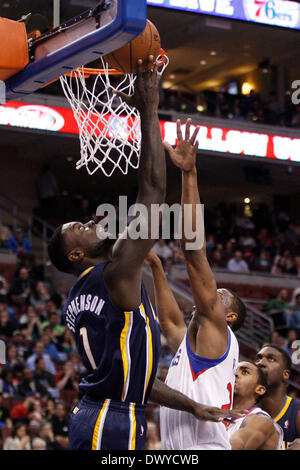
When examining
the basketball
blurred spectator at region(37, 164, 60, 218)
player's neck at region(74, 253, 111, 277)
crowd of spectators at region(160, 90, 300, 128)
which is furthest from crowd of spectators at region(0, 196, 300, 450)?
the basketball

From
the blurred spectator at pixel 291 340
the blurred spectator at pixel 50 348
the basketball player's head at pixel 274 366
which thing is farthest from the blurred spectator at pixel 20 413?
the basketball player's head at pixel 274 366

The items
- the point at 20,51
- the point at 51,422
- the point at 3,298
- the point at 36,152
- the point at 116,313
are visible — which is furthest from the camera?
the point at 36,152

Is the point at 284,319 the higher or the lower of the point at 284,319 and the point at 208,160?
the lower

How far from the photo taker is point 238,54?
18.4 m

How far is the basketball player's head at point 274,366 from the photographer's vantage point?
4.97 meters

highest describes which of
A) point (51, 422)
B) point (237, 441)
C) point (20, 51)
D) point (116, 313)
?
point (20, 51)

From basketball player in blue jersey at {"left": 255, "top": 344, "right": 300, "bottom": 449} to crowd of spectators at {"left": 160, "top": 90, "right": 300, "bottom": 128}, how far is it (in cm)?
1127

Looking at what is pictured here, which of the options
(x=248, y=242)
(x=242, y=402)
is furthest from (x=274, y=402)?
(x=248, y=242)

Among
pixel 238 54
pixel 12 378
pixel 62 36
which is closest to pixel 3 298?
pixel 12 378

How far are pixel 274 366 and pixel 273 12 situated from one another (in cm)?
1053

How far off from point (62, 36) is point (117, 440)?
206 centimetres

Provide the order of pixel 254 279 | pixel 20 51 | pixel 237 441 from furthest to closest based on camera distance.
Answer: pixel 254 279 < pixel 20 51 < pixel 237 441

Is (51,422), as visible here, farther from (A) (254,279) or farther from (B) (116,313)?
(A) (254,279)
